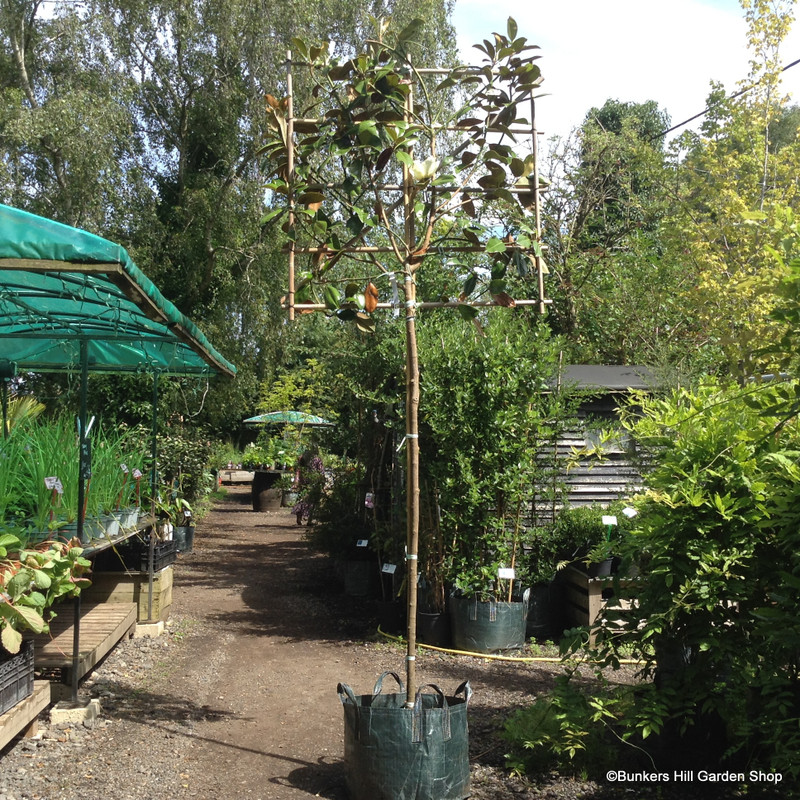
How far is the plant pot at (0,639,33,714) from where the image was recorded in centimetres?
341

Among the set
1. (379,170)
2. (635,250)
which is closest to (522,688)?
(379,170)

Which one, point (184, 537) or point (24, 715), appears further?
point (184, 537)

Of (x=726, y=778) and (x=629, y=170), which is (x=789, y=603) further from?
(x=629, y=170)

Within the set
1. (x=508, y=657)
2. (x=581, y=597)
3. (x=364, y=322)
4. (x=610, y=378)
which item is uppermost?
(x=364, y=322)

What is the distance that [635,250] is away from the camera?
1298 cm

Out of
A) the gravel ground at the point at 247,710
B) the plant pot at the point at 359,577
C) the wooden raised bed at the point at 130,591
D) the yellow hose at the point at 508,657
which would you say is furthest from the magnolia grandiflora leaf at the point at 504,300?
the plant pot at the point at 359,577

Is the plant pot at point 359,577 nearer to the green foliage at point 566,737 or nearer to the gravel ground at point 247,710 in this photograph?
the gravel ground at point 247,710

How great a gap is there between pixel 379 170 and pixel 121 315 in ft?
8.01

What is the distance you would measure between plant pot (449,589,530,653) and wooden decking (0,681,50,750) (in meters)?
3.25

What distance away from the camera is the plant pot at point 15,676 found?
3.41 metres

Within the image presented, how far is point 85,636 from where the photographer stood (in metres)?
5.16

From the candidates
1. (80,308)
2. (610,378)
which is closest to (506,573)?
(610,378)

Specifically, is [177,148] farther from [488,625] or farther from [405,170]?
[405,170]

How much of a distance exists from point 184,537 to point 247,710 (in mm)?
6364
